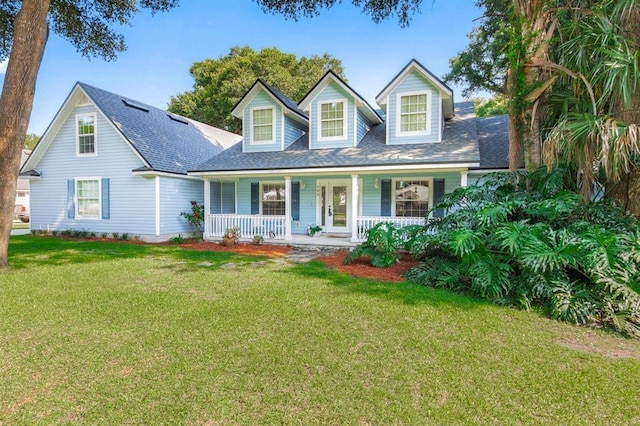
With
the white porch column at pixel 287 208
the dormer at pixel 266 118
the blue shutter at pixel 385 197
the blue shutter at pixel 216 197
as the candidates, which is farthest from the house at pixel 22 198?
the blue shutter at pixel 385 197

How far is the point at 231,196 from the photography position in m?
15.5

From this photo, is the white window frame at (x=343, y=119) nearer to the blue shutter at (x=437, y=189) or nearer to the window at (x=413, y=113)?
the window at (x=413, y=113)

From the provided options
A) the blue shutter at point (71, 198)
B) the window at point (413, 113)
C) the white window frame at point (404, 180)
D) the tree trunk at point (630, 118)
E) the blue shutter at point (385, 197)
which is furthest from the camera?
the blue shutter at point (71, 198)

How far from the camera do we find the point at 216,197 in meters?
15.3

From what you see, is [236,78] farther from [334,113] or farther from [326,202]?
[326,202]

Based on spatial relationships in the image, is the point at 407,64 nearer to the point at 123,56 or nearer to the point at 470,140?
the point at 470,140

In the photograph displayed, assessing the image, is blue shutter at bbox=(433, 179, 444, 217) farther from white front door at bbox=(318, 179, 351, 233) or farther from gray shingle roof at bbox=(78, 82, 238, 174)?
gray shingle roof at bbox=(78, 82, 238, 174)

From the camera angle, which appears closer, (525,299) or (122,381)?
(122,381)

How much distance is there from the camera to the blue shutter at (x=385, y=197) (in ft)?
39.6

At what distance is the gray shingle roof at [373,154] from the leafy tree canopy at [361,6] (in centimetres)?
403

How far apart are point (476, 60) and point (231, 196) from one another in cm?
1350

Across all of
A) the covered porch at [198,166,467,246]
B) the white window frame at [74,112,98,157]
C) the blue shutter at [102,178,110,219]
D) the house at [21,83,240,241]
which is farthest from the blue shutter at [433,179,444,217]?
the white window frame at [74,112,98,157]

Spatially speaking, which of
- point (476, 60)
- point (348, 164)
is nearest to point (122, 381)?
point (348, 164)

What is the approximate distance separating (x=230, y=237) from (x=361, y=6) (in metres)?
8.95
